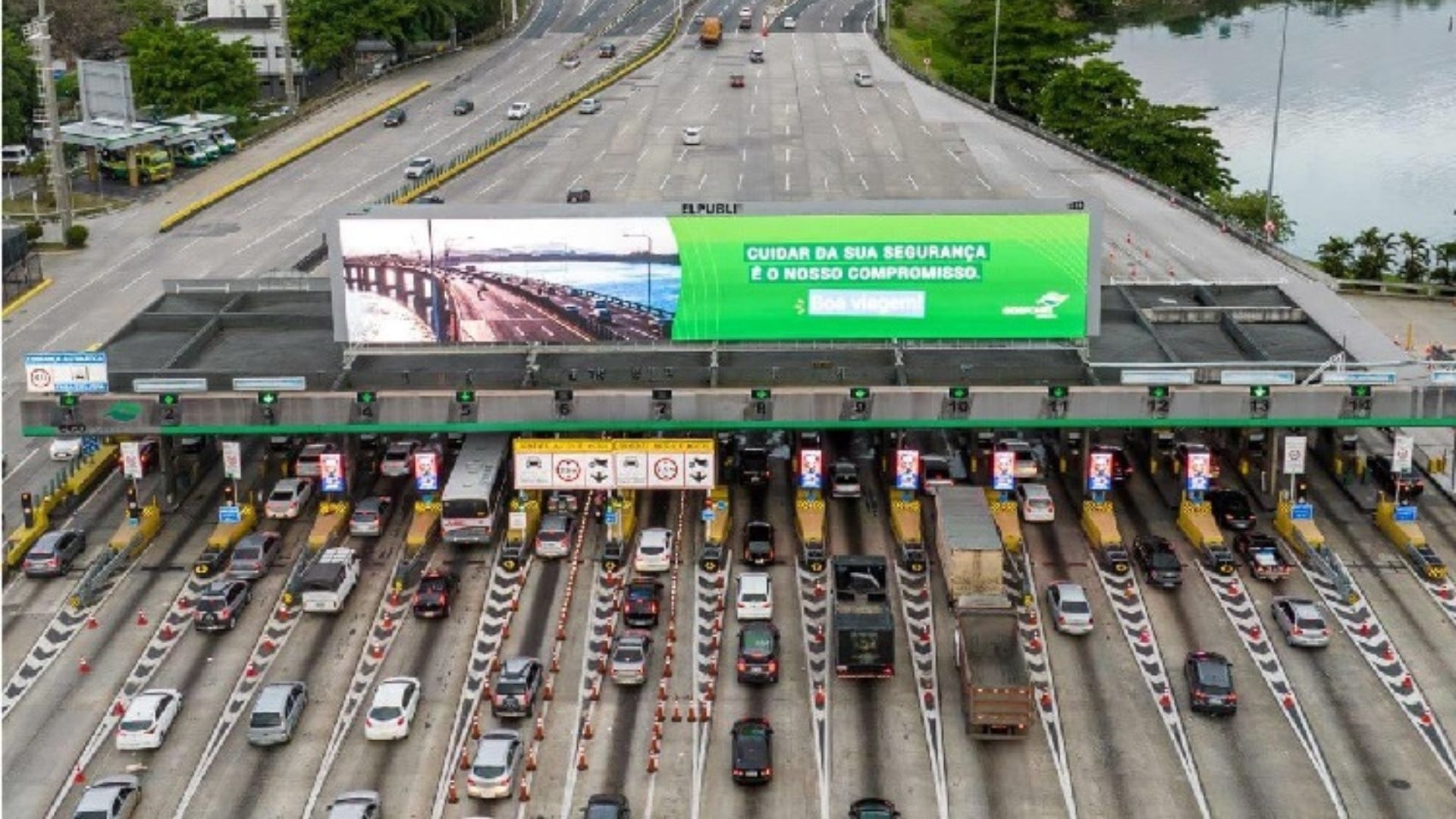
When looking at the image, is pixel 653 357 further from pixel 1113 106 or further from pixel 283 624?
pixel 1113 106

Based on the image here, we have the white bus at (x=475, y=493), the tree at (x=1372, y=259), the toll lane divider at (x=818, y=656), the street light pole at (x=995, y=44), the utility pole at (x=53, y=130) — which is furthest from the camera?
the street light pole at (x=995, y=44)

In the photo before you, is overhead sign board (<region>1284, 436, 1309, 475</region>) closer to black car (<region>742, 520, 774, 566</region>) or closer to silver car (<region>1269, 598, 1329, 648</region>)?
silver car (<region>1269, 598, 1329, 648</region>)

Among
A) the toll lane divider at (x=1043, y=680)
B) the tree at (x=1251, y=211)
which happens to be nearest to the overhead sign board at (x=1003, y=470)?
the toll lane divider at (x=1043, y=680)

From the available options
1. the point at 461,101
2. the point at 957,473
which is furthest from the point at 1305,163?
the point at 957,473

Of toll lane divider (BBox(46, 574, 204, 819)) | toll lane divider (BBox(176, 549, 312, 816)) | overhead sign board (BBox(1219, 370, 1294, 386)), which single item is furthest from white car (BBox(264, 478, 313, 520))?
overhead sign board (BBox(1219, 370, 1294, 386))

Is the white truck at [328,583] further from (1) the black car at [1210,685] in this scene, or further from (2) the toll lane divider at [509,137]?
(2) the toll lane divider at [509,137]

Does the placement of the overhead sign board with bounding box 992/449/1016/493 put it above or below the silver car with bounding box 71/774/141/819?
above

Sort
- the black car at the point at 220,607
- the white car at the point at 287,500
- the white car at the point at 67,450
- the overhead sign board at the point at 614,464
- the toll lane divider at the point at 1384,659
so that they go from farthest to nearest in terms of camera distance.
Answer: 1. the white car at the point at 67,450
2. the white car at the point at 287,500
3. the overhead sign board at the point at 614,464
4. the black car at the point at 220,607
5. the toll lane divider at the point at 1384,659

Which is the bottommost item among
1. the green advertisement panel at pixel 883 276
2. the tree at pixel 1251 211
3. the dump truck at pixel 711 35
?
the tree at pixel 1251 211
